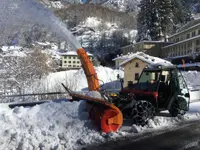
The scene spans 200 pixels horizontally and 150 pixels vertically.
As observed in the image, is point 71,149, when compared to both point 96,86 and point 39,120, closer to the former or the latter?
point 39,120

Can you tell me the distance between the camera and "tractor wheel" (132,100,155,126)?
316 inches

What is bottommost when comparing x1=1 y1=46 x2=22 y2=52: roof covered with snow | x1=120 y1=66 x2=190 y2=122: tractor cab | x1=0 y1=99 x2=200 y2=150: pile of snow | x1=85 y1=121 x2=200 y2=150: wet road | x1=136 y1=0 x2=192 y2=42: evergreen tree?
x1=85 y1=121 x2=200 y2=150: wet road

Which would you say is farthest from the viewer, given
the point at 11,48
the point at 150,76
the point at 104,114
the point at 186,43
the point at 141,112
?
the point at 186,43

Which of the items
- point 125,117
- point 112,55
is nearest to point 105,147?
point 125,117

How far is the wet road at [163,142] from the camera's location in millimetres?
6379

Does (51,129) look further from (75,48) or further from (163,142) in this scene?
(75,48)

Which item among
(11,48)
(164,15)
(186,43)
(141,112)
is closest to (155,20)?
(164,15)

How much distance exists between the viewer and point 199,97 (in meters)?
16.5

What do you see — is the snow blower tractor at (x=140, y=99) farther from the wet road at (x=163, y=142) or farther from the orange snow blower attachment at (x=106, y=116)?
the wet road at (x=163, y=142)

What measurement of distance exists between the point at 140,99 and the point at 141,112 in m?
0.93

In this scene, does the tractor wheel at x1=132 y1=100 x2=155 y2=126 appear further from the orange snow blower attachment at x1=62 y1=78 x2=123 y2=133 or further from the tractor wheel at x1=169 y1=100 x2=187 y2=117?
the tractor wheel at x1=169 y1=100 x2=187 y2=117

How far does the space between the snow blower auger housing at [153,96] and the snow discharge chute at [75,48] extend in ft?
3.12

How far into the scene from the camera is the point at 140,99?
29.2 feet

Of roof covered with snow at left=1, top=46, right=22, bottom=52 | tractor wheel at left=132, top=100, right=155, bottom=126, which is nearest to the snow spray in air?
tractor wheel at left=132, top=100, right=155, bottom=126
